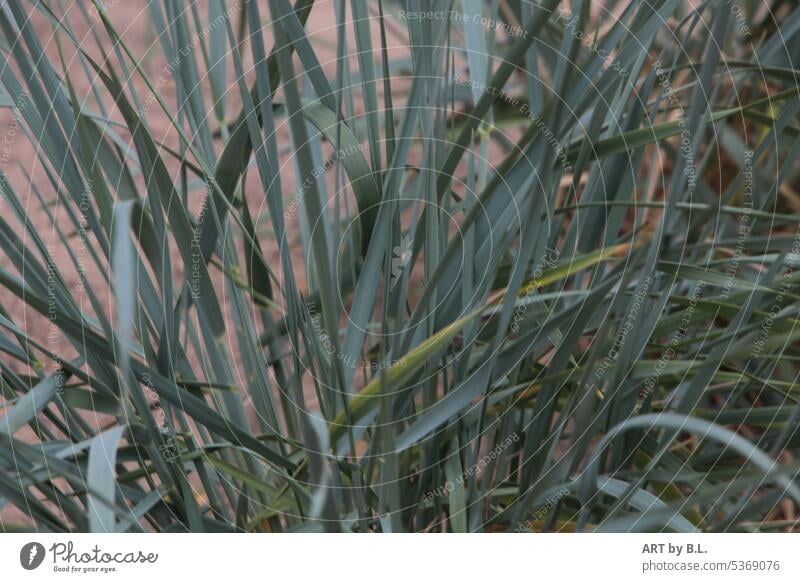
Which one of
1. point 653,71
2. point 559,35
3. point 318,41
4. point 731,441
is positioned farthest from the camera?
point 318,41

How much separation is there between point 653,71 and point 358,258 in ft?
0.55

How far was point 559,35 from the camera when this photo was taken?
2.00ft

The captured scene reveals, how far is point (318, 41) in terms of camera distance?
71cm

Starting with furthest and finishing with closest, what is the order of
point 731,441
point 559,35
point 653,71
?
1. point 559,35
2. point 653,71
3. point 731,441

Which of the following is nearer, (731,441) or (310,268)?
(731,441)
